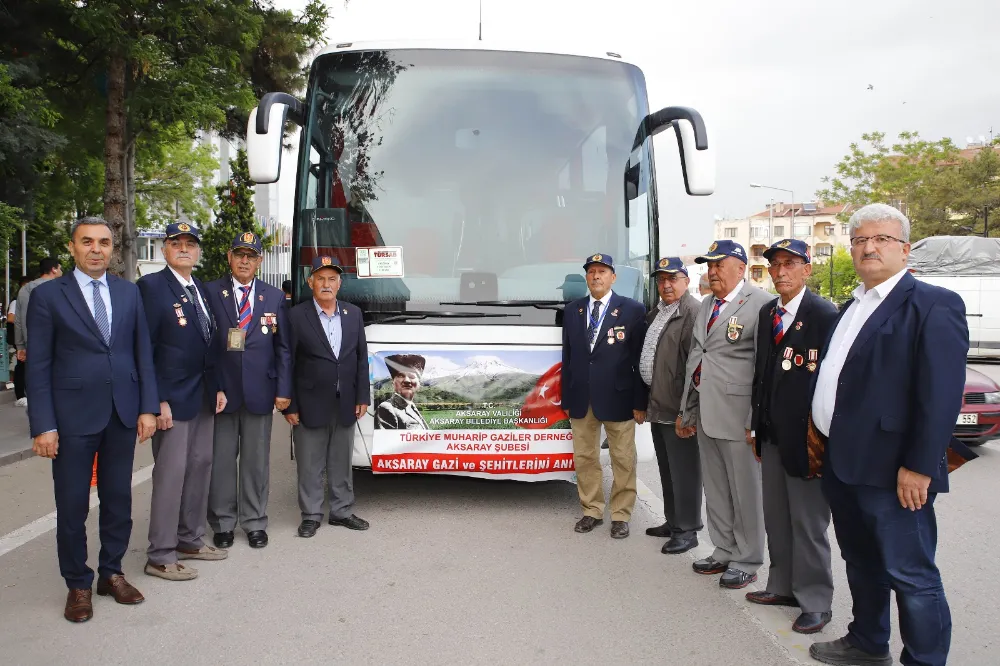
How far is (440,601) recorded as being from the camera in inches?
175

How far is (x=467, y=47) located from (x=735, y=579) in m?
4.04

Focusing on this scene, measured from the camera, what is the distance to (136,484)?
7.46 metres

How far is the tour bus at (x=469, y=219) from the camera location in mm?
5906

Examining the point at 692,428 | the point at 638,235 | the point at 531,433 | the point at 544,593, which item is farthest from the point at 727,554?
the point at 638,235

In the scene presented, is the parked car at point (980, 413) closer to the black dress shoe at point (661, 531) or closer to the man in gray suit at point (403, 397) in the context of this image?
the black dress shoe at point (661, 531)

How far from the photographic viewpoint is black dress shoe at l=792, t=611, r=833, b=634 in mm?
4066

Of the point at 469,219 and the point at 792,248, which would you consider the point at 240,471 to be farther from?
the point at 792,248

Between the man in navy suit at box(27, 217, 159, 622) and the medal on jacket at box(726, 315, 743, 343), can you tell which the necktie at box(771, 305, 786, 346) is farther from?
the man in navy suit at box(27, 217, 159, 622)

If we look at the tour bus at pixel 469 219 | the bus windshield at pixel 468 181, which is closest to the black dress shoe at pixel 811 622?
the tour bus at pixel 469 219

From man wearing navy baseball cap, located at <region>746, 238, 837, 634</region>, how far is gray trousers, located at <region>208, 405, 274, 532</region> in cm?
310

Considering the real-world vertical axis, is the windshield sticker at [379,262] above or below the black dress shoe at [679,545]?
above

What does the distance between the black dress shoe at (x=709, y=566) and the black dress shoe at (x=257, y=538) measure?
269 cm

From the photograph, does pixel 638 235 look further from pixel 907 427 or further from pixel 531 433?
pixel 907 427

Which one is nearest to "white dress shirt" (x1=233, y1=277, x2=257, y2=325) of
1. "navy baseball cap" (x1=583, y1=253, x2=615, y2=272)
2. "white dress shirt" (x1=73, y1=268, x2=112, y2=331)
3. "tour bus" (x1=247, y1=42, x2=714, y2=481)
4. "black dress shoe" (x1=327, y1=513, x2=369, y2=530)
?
"tour bus" (x1=247, y1=42, x2=714, y2=481)
